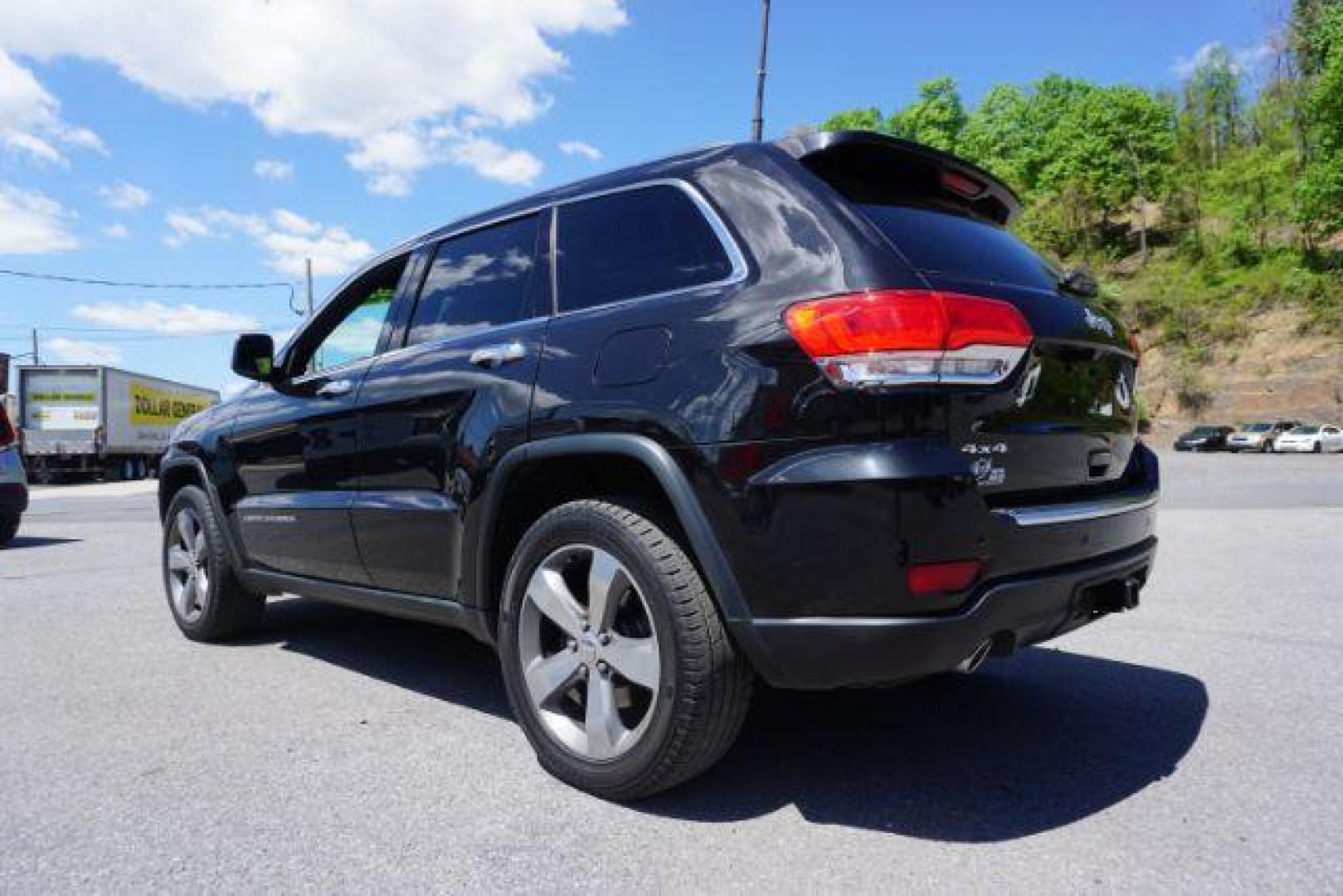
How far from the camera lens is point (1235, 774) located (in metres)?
2.88

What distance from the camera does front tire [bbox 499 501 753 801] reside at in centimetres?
249

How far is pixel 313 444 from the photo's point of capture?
13.0 feet

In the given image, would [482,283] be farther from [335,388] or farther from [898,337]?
[898,337]

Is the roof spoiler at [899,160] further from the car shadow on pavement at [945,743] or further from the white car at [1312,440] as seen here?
the white car at [1312,440]

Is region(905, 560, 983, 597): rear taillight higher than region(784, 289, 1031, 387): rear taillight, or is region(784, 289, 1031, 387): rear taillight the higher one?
region(784, 289, 1031, 387): rear taillight

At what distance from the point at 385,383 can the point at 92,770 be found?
1555mm

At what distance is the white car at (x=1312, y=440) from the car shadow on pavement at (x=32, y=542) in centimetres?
4431

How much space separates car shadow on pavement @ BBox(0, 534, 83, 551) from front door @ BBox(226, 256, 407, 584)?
6928 millimetres

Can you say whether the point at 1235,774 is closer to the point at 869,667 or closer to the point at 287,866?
the point at 869,667

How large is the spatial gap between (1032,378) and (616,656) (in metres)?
1.35

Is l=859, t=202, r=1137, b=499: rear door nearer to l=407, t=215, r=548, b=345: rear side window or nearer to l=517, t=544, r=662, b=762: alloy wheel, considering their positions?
l=517, t=544, r=662, b=762: alloy wheel

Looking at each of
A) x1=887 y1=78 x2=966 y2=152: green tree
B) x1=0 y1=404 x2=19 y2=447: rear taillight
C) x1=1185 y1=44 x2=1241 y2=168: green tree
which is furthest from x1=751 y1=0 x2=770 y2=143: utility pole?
x1=1185 y1=44 x2=1241 y2=168: green tree

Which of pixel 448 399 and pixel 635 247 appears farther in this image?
pixel 448 399

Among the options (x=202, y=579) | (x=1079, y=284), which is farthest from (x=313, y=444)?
(x=1079, y=284)
